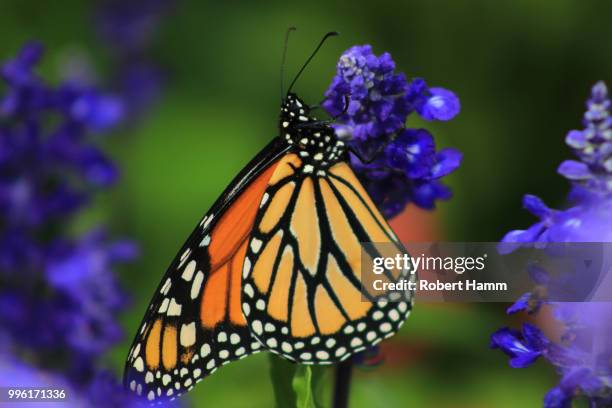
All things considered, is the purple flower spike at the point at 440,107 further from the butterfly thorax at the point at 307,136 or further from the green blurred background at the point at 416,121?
the green blurred background at the point at 416,121

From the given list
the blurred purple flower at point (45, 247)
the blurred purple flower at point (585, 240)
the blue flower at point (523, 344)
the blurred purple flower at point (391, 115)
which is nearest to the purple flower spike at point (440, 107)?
the blurred purple flower at point (391, 115)

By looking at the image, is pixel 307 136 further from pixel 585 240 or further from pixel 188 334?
pixel 585 240

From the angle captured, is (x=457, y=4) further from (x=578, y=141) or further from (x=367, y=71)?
(x=578, y=141)

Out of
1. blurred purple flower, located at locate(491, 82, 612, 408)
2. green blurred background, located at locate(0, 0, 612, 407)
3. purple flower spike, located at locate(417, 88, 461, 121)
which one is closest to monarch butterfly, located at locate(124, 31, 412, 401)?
→ purple flower spike, located at locate(417, 88, 461, 121)

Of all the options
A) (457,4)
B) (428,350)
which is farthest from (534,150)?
(428,350)

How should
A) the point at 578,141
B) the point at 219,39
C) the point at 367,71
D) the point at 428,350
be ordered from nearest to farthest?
the point at 578,141
the point at 367,71
the point at 428,350
the point at 219,39

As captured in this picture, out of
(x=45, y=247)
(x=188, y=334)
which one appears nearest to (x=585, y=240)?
(x=188, y=334)

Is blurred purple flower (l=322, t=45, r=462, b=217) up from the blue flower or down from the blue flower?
up

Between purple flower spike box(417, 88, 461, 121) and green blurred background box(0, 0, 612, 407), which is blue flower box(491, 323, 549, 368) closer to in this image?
purple flower spike box(417, 88, 461, 121)
